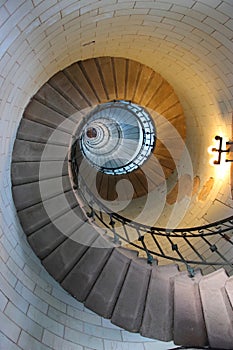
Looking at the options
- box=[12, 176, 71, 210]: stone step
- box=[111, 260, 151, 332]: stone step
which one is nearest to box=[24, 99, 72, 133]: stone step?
box=[12, 176, 71, 210]: stone step

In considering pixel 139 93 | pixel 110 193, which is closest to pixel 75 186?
pixel 139 93

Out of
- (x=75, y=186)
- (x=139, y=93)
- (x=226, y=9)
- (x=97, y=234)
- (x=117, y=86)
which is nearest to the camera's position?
(x=226, y=9)

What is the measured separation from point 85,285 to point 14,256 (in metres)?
0.90

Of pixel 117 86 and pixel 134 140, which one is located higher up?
pixel 117 86

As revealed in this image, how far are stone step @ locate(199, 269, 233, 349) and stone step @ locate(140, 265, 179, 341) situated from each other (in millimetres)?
405

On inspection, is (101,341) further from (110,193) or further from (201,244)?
(110,193)

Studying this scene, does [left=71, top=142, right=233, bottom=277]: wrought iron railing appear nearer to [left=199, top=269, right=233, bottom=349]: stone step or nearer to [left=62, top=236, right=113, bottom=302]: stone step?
[left=62, top=236, right=113, bottom=302]: stone step

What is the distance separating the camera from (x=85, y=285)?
352cm

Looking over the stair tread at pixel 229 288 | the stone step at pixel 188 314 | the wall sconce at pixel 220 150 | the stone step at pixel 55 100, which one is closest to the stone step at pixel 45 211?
the stone step at pixel 55 100

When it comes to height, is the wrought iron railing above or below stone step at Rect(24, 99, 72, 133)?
below

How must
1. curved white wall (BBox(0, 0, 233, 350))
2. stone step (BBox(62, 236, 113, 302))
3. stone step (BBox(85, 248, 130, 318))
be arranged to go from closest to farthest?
curved white wall (BBox(0, 0, 233, 350)) → stone step (BBox(85, 248, 130, 318)) → stone step (BBox(62, 236, 113, 302))

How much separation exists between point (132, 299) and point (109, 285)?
0.31m

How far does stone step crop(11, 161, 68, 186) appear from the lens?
367 cm

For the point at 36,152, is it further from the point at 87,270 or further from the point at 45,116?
the point at 87,270
